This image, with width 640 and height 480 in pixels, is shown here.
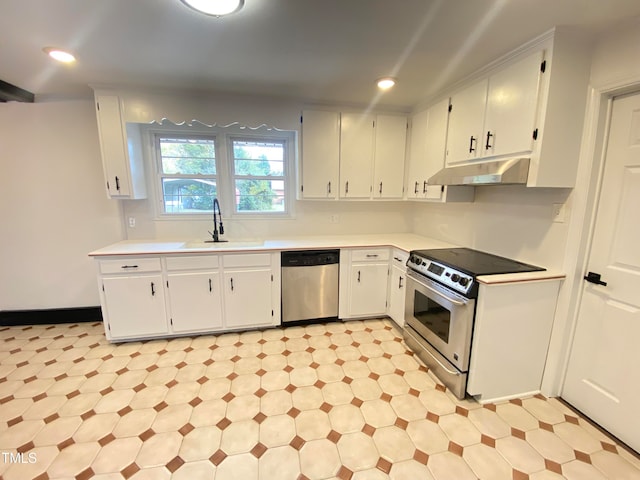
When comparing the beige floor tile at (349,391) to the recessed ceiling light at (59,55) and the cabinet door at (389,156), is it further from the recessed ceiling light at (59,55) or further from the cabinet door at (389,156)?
the recessed ceiling light at (59,55)

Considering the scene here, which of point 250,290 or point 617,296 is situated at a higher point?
point 617,296

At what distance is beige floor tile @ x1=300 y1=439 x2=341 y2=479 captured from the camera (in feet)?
4.84

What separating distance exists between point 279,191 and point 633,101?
2.99 m

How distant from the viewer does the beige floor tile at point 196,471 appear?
1.44 metres

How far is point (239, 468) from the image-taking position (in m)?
1.49

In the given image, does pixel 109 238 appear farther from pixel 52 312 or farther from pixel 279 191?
pixel 279 191

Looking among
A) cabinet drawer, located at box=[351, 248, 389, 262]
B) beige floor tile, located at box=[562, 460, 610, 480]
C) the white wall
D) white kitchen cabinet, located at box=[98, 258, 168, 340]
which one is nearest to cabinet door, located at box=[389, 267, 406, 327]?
cabinet drawer, located at box=[351, 248, 389, 262]

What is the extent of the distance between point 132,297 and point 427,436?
106 inches

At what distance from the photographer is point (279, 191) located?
3.43m

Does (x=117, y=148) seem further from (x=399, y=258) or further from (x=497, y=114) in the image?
(x=497, y=114)

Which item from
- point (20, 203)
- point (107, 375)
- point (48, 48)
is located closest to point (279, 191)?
point (48, 48)

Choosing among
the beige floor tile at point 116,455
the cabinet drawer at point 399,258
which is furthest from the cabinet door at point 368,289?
the beige floor tile at point 116,455

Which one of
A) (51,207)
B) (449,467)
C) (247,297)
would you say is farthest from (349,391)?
(51,207)

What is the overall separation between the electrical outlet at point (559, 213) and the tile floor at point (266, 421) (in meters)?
1.34
